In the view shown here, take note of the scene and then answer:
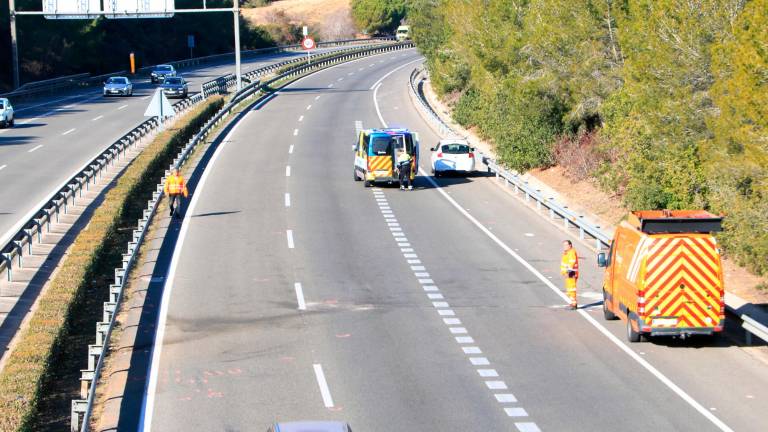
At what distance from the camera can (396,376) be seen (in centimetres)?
1766

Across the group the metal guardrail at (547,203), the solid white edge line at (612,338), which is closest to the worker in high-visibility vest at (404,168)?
the solid white edge line at (612,338)

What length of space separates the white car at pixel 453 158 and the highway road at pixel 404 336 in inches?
198

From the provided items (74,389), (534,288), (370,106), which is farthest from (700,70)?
(370,106)

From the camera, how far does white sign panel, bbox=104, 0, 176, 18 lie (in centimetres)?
6731

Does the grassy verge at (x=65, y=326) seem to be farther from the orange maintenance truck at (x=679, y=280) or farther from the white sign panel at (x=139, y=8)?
the white sign panel at (x=139, y=8)

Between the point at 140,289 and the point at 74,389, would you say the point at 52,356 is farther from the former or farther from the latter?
the point at 140,289

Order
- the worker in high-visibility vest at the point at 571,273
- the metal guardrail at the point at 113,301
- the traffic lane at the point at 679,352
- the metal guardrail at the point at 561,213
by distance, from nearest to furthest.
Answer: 1. the metal guardrail at the point at 113,301
2. the traffic lane at the point at 679,352
3. the metal guardrail at the point at 561,213
4. the worker in high-visibility vest at the point at 571,273

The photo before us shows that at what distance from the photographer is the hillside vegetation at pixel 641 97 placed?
75.2ft

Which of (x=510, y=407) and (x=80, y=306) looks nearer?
(x=510, y=407)

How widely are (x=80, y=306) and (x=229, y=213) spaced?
1227 cm

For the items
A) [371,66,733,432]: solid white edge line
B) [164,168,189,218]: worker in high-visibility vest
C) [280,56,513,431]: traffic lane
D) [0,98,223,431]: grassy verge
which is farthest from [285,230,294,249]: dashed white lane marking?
[371,66,733,432]: solid white edge line

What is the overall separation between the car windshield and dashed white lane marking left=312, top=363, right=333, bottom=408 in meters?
25.4

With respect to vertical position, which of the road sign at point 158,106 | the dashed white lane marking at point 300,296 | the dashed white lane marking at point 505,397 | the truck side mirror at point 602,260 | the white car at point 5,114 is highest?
the road sign at point 158,106

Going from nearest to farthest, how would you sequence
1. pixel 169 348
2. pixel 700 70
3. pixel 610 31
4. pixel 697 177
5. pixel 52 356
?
Result: pixel 52 356 < pixel 169 348 < pixel 700 70 < pixel 697 177 < pixel 610 31
